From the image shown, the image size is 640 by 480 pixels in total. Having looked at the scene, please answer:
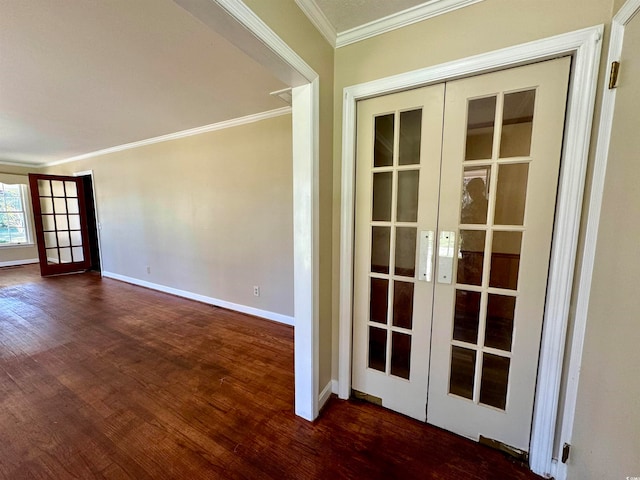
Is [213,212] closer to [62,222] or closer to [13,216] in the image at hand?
[62,222]

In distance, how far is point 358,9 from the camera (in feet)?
4.45

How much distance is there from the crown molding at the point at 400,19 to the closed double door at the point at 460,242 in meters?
0.35

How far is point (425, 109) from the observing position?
55.9 inches

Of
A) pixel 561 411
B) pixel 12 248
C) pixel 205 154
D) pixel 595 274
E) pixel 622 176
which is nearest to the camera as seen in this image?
pixel 622 176

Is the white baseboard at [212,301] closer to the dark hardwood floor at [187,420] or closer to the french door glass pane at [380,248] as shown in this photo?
the dark hardwood floor at [187,420]

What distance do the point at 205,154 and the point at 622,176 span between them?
375 centimetres

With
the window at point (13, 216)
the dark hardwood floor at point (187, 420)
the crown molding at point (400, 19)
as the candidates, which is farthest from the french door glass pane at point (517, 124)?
the window at point (13, 216)

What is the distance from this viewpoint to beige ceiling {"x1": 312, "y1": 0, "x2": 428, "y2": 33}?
1.31 meters

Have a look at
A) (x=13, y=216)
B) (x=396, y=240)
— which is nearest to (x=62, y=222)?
(x=13, y=216)

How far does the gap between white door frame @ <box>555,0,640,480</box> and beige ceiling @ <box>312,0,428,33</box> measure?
2.73 ft

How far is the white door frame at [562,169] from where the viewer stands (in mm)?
1079

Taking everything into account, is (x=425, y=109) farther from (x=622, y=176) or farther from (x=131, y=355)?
(x=131, y=355)

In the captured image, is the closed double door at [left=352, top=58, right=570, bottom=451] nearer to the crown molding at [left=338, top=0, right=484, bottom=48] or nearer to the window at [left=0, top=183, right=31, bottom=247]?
the crown molding at [left=338, top=0, right=484, bottom=48]

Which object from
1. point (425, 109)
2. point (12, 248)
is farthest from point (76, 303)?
point (425, 109)
